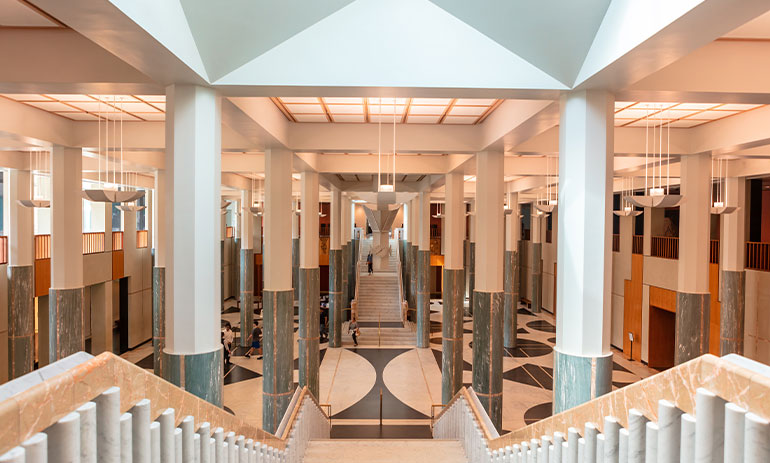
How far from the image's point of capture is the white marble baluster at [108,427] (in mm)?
2098

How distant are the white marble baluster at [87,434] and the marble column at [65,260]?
9372 mm

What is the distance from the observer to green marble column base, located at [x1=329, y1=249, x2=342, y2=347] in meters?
19.8

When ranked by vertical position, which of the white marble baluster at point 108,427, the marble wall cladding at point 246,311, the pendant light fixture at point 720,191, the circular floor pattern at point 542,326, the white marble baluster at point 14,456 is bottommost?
the circular floor pattern at point 542,326

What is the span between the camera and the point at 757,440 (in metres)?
1.85

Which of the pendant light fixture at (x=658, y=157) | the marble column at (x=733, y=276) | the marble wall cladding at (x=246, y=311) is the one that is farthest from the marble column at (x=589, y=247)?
the marble wall cladding at (x=246, y=311)

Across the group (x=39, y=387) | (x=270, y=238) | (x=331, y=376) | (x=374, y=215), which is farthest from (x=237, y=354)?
(x=39, y=387)

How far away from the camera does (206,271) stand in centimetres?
543

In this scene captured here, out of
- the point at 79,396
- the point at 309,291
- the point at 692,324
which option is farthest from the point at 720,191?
the point at 79,396

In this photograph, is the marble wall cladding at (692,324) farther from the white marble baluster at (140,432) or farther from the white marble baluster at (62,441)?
the white marble baluster at (62,441)

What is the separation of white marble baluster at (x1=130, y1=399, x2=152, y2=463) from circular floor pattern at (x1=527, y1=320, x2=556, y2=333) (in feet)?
76.2

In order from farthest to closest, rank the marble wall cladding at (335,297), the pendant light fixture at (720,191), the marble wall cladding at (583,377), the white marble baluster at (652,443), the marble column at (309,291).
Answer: the marble wall cladding at (335,297), the marble column at (309,291), the pendant light fixture at (720,191), the marble wall cladding at (583,377), the white marble baluster at (652,443)

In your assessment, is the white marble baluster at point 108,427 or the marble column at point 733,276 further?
the marble column at point 733,276

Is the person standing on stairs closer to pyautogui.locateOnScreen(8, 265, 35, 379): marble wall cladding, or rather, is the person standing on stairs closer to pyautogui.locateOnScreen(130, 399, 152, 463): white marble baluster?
pyautogui.locateOnScreen(8, 265, 35, 379): marble wall cladding

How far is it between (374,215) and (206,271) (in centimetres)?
1910
